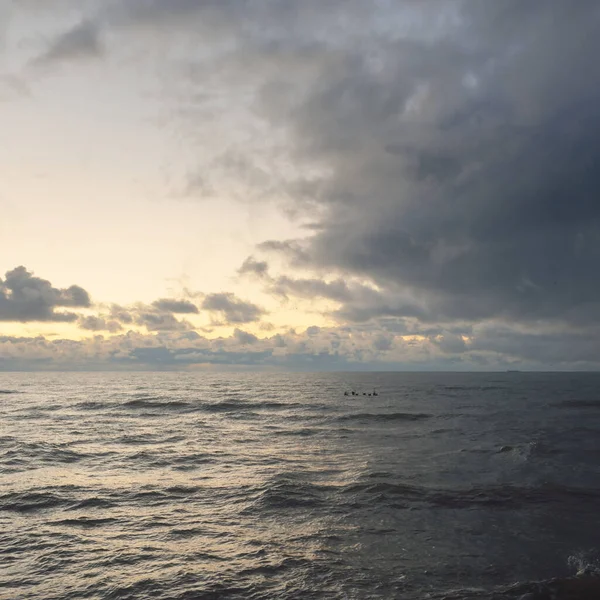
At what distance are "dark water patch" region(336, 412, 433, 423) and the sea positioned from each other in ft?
50.1

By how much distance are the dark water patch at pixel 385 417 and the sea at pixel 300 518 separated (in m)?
15.3

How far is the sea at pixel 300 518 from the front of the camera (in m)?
12.9

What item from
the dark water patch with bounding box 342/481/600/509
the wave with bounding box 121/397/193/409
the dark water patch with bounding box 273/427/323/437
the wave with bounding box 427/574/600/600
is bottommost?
the wave with bounding box 121/397/193/409

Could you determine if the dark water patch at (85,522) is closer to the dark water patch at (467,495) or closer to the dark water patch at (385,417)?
the dark water patch at (467,495)

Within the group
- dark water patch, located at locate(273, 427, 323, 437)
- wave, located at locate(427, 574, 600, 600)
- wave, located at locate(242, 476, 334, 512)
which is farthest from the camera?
dark water patch, located at locate(273, 427, 323, 437)

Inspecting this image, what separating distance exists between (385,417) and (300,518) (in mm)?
40923

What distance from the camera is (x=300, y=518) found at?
1867cm

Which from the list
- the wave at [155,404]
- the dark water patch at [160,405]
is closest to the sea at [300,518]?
the dark water patch at [160,405]

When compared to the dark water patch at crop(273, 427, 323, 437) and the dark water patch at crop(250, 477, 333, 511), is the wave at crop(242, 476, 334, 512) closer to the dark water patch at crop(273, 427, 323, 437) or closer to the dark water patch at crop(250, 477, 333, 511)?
the dark water patch at crop(250, 477, 333, 511)

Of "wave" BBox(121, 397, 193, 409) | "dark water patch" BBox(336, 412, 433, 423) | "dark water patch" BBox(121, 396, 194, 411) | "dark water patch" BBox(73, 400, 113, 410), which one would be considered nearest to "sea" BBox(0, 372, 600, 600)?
"dark water patch" BBox(336, 412, 433, 423)

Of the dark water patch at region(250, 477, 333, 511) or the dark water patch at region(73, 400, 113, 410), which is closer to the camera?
the dark water patch at region(250, 477, 333, 511)

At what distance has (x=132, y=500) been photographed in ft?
68.8

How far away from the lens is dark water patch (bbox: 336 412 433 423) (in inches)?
2195

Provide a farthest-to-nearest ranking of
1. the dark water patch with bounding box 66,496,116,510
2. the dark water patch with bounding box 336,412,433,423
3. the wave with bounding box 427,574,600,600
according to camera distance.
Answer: the dark water patch with bounding box 336,412,433,423 < the dark water patch with bounding box 66,496,116,510 < the wave with bounding box 427,574,600,600
